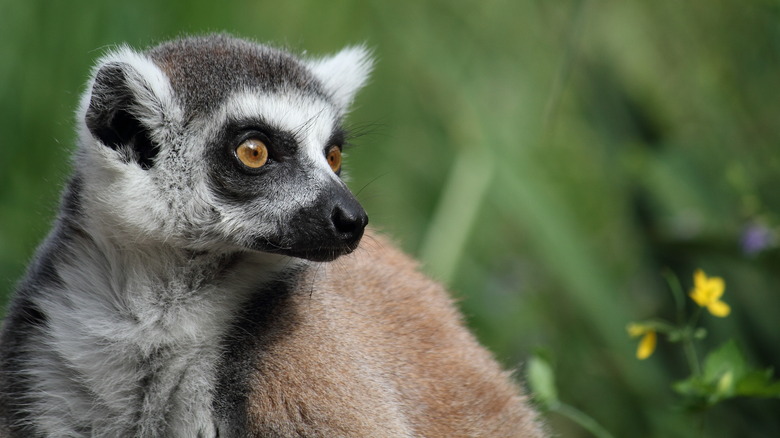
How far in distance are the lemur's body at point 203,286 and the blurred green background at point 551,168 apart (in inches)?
49.8

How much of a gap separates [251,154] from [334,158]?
359mm

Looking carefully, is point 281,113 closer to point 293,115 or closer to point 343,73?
point 293,115

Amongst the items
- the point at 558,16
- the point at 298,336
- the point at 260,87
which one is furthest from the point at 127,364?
the point at 558,16

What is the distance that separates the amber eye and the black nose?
16.2 inches

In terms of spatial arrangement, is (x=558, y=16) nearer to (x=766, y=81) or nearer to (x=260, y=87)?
(x=766, y=81)

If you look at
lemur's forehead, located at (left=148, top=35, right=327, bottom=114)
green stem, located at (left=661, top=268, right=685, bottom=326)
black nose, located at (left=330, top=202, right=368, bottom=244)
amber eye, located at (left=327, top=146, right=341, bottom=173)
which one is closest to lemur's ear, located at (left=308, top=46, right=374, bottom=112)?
lemur's forehead, located at (left=148, top=35, right=327, bottom=114)

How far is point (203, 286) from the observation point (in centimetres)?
289

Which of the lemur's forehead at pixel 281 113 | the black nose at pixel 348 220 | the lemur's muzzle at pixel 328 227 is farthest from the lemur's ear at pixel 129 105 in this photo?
the black nose at pixel 348 220

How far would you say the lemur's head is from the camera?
9.30 ft

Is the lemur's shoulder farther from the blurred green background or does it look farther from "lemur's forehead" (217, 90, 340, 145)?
the blurred green background

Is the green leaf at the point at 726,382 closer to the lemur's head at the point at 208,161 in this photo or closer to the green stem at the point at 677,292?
the green stem at the point at 677,292

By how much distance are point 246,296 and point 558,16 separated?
3.86m

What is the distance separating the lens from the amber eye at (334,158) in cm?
317

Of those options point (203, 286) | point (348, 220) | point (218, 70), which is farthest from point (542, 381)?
point (218, 70)
